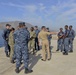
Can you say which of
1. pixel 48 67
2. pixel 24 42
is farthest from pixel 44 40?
pixel 24 42

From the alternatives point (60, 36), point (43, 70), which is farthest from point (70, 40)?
point (43, 70)

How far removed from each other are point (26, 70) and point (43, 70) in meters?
0.81

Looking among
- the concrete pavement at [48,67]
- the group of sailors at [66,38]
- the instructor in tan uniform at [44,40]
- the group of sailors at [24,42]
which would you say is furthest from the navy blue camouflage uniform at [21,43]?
the group of sailors at [66,38]

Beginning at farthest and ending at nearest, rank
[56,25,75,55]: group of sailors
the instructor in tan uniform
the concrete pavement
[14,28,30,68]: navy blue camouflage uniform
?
[56,25,75,55]: group of sailors, the instructor in tan uniform, the concrete pavement, [14,28,30,68]: navy blue camouflage uniform

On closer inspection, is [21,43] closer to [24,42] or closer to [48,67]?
[24,42]

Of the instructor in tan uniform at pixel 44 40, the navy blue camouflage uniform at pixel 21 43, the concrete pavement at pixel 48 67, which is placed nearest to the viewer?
the navy blue camouflage uniform at pixel 21 43

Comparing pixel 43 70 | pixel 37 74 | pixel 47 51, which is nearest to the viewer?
pixel 37 74

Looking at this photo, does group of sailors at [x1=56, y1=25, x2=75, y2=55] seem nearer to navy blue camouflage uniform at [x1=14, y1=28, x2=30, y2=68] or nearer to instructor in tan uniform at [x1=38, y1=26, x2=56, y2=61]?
instructor in tan uniform at [x1=38, y1=26, x2=56, y2=61]

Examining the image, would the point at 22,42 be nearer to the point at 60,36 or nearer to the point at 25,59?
the point at 25,59

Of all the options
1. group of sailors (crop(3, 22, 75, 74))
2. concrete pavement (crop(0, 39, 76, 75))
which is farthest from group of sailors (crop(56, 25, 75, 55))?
concrete pavement (crop(0, 39, 76, 75))

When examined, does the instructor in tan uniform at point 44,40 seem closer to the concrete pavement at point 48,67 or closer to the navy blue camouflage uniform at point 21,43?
the concrete pavement at point 48,67

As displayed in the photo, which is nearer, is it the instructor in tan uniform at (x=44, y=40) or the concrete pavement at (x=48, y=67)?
the concrete pavement at (x=48, y=67)

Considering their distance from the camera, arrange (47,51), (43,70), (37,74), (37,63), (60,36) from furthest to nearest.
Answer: (60,36)
(47,51)
(37,63)
(43,70)
(37,74)

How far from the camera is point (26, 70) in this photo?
895 centimetres
